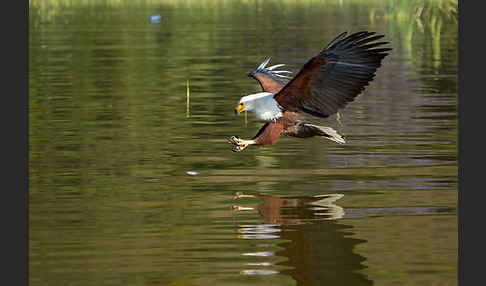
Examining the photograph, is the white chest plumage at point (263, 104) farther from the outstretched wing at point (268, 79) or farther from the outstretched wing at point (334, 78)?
the outstretched wing at point (268, 79)

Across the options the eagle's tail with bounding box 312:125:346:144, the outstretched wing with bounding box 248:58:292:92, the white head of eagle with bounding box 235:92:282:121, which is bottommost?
the eagle's tail with bounding box 312:125:346:144

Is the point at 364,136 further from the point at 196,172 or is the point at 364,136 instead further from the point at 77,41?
the point at 77,41

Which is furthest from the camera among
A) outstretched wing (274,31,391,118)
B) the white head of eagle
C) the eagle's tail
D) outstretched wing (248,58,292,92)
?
outstretched wing (248,58,292,92)

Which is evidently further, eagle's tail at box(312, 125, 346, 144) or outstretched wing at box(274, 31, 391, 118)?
eagle's tail at box(312, 125, 346, 144)

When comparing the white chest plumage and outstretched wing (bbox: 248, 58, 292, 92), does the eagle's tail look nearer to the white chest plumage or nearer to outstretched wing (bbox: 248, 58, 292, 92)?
the white chest plumage

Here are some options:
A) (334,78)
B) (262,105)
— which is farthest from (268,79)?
(334,78)

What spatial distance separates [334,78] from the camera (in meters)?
9.74

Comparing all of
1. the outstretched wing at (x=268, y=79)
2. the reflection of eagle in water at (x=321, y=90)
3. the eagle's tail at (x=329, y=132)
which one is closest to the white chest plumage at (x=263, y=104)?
the reflection of eagle in water at (x=321, y=90)

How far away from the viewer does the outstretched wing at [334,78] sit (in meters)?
9.52

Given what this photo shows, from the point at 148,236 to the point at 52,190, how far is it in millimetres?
2116

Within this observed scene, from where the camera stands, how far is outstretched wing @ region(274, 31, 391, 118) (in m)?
9.52

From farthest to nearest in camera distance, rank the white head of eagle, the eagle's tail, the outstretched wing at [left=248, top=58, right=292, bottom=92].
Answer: the outstretched wing at [left=248, top=58, right=292, bottom=92], the eagle's tail, the white head of eagle

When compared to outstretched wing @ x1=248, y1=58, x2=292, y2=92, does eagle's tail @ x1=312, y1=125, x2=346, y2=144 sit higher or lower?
lower

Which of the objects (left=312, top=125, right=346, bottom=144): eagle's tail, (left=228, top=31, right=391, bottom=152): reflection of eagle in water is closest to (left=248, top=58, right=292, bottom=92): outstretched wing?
(left=228, top=31, right=391, bottom=152): reflection of eagle in water
